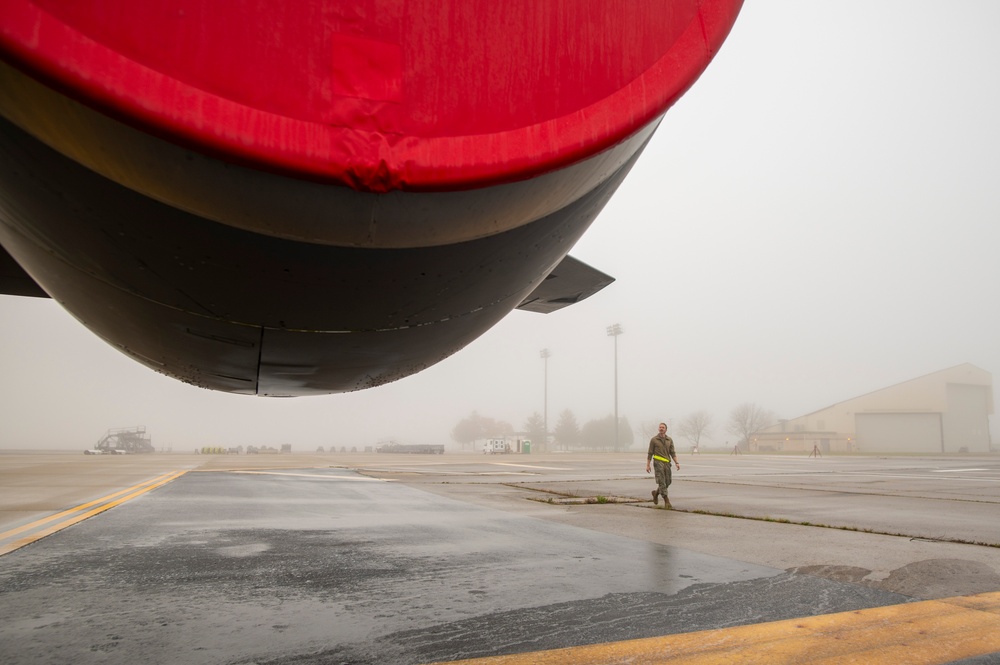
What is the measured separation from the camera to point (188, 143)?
1.02 metres

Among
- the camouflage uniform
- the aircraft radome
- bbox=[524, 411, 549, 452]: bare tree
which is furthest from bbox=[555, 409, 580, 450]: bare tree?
the aircraft radome

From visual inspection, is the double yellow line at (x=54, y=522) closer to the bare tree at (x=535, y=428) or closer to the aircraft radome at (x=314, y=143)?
the aircraft radome at (x=314, y=143)

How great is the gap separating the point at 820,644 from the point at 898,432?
267 ft

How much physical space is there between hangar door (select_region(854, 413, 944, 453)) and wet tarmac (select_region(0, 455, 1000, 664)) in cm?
7515

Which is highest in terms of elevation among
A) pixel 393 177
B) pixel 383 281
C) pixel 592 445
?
pixel 393 177

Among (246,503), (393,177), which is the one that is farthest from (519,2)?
(246,503)

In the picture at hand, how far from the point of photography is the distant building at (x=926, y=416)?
66.5 m

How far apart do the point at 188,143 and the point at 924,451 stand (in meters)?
82.7

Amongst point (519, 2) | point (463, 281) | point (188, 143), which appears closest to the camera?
point (188, 143)

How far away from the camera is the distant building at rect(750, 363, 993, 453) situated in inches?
2619

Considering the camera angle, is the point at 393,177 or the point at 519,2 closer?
the point at 393,177

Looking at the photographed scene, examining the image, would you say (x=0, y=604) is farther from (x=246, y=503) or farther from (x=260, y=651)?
(x=246, y=503)

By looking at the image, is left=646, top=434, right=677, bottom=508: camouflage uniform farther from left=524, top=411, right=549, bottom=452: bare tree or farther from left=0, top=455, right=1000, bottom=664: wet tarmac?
left=524, top=411, right=549, bottom=452: bare tree

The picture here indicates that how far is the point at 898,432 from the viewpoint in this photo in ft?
228
